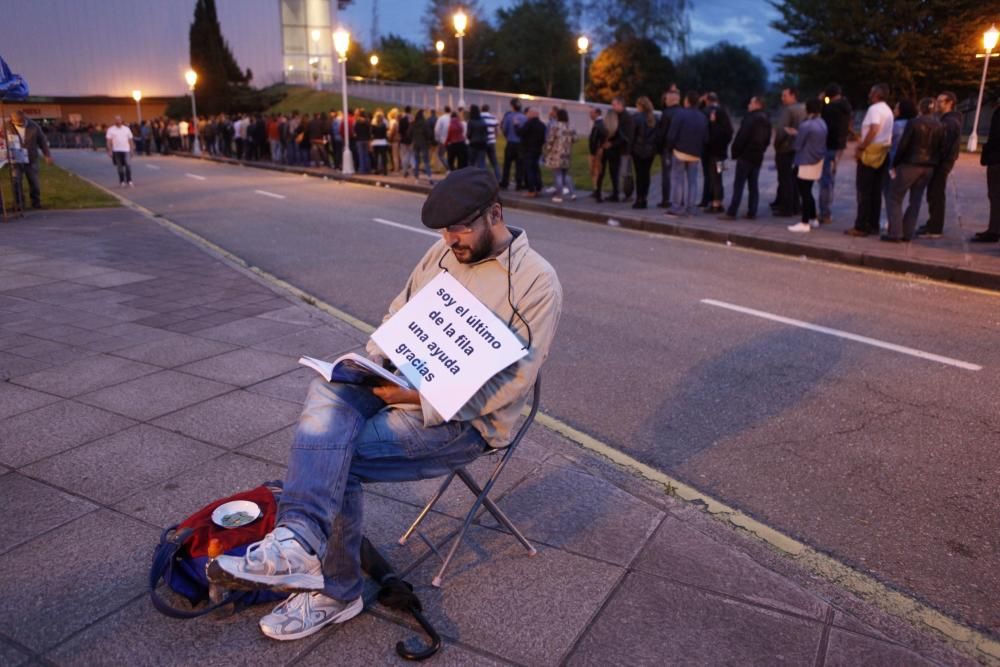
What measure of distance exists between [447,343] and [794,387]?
3.38m

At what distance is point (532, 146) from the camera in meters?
15.9

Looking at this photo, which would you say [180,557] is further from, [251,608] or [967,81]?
[967,81]

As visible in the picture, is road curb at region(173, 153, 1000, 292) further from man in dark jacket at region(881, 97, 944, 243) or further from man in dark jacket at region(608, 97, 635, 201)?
man in dark jacket at region(608, 97, 635, 201)

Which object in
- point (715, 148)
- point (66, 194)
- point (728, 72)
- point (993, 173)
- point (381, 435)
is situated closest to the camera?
point (381, 435)

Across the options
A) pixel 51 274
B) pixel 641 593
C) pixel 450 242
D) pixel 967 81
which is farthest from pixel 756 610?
pixel 967 81

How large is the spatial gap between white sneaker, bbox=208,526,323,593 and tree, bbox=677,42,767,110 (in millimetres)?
71776

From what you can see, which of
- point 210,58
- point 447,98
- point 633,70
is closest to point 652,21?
point 633,70

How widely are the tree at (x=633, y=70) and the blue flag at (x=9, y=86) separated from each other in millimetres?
51625

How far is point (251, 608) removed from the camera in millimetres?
2693

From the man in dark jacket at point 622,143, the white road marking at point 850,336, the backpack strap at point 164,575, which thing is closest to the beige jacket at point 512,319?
the backpack strap at point 164,575

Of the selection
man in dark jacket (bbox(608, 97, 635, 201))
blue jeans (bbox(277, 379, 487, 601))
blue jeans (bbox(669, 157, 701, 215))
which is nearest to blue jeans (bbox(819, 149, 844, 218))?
blue jeans (bbox(669, 157, 701, 215))

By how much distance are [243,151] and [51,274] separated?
84.4ft

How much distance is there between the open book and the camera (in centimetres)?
255

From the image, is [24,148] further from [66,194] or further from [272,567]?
A: [272,567]
